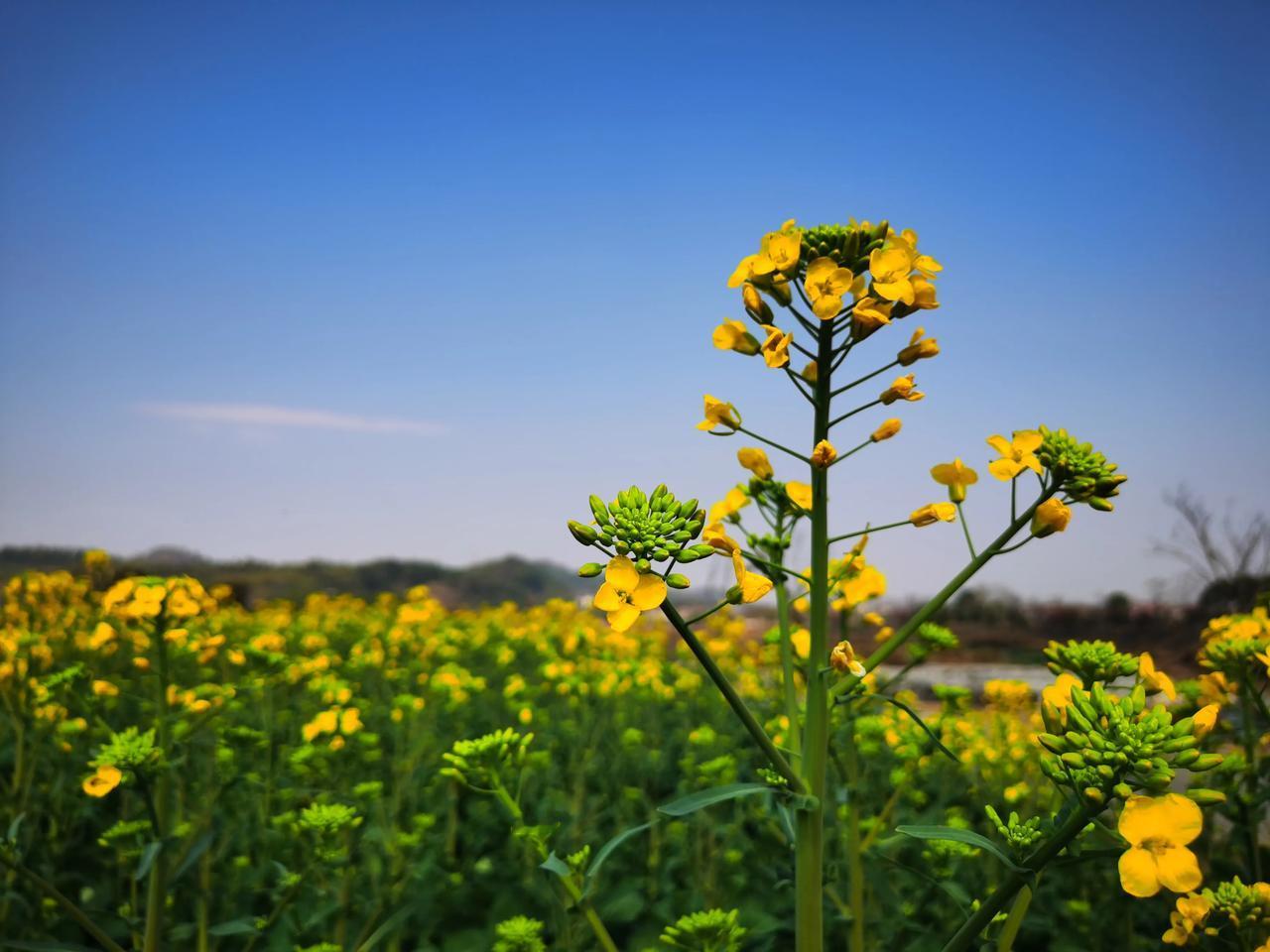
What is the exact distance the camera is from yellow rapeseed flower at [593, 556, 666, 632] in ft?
4.36

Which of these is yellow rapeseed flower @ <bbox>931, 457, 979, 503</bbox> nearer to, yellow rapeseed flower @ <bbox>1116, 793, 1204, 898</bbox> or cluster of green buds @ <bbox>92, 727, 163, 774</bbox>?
yellow rapeseed flower @ <bbox>1116, 793, 1204, 898</bbox>

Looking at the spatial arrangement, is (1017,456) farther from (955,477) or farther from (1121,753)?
(1121,753)

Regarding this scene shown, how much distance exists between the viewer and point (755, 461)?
2.00 m

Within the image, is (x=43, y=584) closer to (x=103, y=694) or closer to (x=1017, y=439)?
(x=103, y=694)

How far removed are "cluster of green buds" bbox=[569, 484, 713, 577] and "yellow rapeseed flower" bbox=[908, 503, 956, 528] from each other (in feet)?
1.92

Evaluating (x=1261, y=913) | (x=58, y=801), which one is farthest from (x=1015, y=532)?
(x=58, y=801)

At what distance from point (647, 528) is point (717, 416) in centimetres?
49

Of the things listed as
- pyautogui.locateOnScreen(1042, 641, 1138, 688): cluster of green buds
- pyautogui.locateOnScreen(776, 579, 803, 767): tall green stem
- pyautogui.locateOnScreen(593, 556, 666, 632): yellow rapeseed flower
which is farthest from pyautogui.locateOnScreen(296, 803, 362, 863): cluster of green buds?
pyautogui.locateOnScreen(1042, 641, 1138, 688): cluster of green buds

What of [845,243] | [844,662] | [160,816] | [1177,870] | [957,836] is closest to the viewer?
[1177,870]

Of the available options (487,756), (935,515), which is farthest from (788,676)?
(487,756)

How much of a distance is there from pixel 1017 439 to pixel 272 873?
12.9 feet

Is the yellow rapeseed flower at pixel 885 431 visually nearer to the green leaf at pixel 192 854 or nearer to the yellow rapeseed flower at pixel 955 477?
the yellow rapeseed flower at pixel 955 477

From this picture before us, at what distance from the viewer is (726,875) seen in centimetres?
387

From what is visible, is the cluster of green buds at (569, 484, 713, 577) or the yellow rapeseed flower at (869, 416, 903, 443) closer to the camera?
the cluster of green buds at (569, 484, 713, 577)
